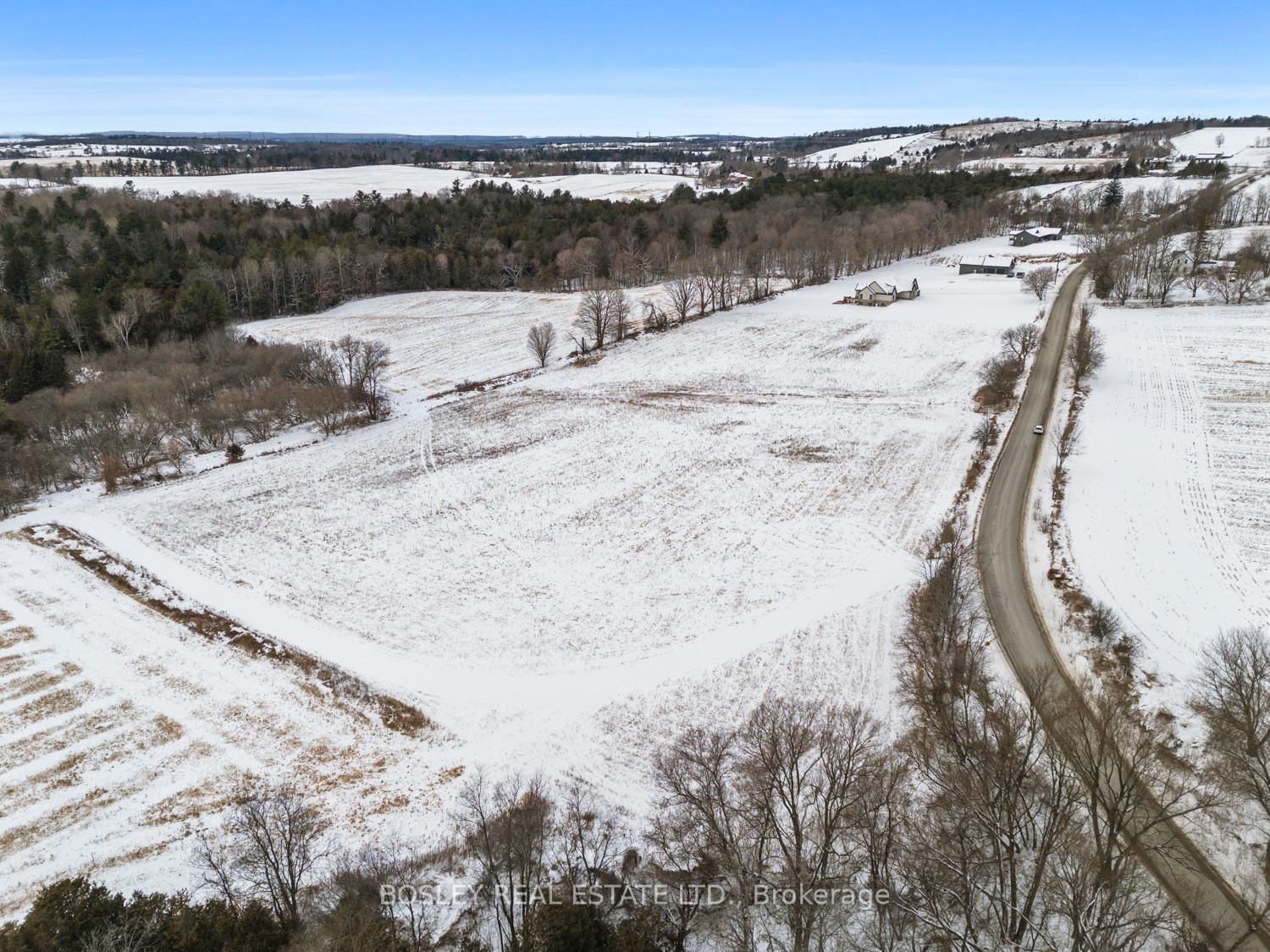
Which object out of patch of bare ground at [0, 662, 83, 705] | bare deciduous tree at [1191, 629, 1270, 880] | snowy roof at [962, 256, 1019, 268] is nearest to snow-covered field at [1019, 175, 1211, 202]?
snowy roof at [962, 256, 1019, 268]

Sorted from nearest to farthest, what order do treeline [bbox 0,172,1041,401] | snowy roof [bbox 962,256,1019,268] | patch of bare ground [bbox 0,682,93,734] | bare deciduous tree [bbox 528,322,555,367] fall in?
patch of bare ground [bbox 0,682,93,734] < bare deciduous tree [bbox 528,322,555,367] < treeline [bbox 0,172,1041,401] < snowy roof [bbox 962,256,1019,268]

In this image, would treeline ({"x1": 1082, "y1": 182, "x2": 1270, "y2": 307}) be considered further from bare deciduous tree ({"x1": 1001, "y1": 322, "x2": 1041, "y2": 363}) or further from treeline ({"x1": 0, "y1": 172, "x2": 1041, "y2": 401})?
treeline ({"x1": 0, "y1": 172, "x2": 1041, "y2": 401})

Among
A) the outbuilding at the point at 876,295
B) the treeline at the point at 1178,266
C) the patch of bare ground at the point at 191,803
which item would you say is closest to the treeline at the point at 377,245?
the outbuilding at the point at 876,295

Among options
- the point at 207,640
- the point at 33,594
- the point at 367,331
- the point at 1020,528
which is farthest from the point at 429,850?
the point at 367,331

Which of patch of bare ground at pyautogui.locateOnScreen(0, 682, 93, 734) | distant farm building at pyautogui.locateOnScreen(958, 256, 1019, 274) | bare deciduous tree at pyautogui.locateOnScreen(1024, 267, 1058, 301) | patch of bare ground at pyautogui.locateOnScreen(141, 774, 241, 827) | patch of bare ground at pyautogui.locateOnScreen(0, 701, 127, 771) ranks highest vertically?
distant farm building at pyautogui.locateOnScreen(958, 256, 1019, 274)

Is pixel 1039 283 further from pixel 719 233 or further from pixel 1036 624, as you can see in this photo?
pixel 1036 624

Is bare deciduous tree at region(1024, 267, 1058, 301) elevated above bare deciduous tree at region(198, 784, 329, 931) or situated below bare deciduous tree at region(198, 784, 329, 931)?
above
